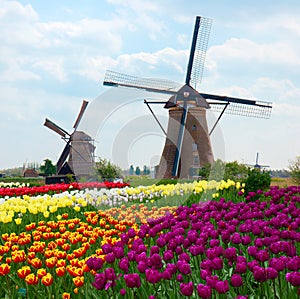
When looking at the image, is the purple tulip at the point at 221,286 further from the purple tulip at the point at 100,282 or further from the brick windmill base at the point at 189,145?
the brick windmill base at the point at 189,145

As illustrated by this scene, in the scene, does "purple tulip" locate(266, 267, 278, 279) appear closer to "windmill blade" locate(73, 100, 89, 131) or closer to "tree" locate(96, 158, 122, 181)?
"tree" locate(96, 158, 122, 181)

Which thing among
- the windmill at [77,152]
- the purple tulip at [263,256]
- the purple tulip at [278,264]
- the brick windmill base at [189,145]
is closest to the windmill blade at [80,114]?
the windmill at [77,152]

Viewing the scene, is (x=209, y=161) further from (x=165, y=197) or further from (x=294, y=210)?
(x=294, y=210)

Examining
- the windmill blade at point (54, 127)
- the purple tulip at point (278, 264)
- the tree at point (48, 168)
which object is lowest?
the purple tulip at point (278, 264)

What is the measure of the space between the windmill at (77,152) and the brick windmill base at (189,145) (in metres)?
9.53

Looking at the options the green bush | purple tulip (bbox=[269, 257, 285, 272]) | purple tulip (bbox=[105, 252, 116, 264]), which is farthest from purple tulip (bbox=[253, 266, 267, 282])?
the green bush

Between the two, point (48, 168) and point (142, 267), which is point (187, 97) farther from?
point (48, 168)

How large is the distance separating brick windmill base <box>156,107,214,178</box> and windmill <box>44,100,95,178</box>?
953 cm

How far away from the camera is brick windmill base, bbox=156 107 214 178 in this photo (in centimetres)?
2795

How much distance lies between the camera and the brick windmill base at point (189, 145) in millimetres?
27953

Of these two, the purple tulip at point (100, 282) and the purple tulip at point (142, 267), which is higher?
the purple tulip at point (142, 267)

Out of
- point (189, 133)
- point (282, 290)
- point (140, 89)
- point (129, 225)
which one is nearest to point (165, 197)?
point (129, 225)

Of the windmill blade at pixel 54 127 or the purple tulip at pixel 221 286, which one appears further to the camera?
the windmill blade at pixel 54 127

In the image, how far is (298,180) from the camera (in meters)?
26.4
